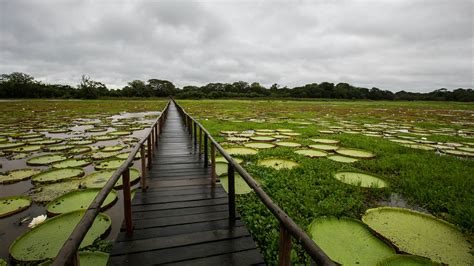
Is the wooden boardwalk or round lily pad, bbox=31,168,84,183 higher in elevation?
the wooden boardwalk

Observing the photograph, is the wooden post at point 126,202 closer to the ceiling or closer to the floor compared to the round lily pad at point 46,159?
closer to the ceiling

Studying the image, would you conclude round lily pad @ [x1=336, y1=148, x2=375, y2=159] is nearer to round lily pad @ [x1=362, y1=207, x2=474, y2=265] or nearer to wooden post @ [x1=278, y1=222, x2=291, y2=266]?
round lily pad @ [x1=362, y1=207, x2=474, y2=265]

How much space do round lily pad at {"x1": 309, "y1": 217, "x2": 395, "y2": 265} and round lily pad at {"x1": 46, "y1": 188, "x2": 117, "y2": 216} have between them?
10.1 ft

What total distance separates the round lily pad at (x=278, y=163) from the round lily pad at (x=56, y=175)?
3937mm

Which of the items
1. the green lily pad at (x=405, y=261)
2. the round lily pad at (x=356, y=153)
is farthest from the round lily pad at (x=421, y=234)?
the round lily pad at (x=356, y=153)

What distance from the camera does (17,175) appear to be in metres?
4.85

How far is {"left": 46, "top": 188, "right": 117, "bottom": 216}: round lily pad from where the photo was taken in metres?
3.50

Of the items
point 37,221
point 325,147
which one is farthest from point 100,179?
point 325,147

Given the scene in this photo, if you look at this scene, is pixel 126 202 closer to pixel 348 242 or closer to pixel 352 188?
pixel 348 242

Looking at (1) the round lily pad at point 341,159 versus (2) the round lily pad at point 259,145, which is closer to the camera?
(1) the round lily pad at point 341,159

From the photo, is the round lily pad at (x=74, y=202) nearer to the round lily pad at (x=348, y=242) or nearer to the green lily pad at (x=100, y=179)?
the green lily pad at (x=100, y=179)

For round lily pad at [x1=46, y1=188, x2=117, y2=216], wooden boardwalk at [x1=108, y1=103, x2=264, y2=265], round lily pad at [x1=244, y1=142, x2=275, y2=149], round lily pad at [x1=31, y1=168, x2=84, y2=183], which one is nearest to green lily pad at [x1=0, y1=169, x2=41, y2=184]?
round lily pad at [x1=31, y1=168, x2=84, y2=183]

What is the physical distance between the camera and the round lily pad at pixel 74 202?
11.5 ft

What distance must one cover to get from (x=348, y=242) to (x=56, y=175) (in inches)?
209
